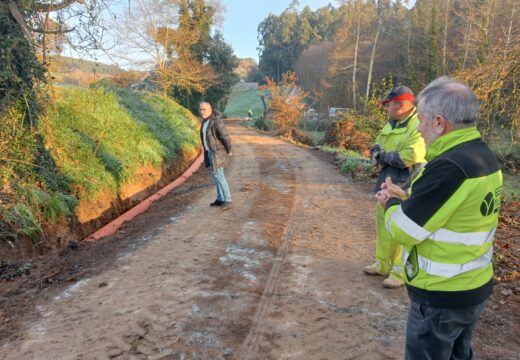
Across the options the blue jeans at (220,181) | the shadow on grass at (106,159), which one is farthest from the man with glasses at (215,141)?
the shadow on grass at (106,159)

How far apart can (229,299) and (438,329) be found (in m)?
2.28

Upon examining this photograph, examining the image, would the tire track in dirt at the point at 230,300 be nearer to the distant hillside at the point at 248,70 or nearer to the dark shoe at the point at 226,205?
the dark shoe at the point at 226,205

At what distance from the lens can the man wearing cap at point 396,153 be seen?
12.0 feet

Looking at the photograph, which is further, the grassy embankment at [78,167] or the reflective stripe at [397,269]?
the grassy embankment at [78,167]

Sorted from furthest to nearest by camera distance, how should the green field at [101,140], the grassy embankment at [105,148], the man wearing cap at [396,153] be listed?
the green field at [101,140] → the grassy embankment at [105,148] → the man wearing cap at [396,153]

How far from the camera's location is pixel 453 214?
1.79m

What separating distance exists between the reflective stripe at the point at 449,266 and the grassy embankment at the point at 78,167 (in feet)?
17.7

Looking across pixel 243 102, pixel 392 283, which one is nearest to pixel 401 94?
pixel 392 283

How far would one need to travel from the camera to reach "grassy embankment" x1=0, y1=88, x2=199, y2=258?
225 inches

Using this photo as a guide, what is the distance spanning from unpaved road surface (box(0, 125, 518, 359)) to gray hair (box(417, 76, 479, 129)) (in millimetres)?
2002

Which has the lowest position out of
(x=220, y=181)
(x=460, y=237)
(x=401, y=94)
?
(x=220, y=181)

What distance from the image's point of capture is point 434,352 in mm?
1857

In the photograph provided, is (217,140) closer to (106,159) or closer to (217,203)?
(217,203)

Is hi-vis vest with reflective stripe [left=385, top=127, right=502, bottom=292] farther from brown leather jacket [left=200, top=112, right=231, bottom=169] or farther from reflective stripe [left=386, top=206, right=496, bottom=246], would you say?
brown leather jacket [left=200, top=112, right=231, bottom=169]
